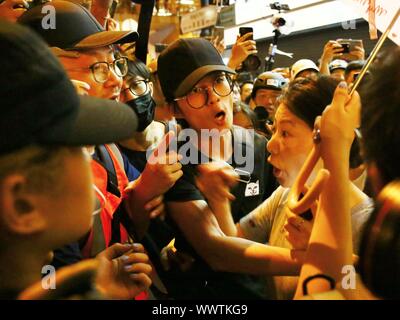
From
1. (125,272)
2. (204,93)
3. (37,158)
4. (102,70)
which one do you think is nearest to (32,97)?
(37,158)

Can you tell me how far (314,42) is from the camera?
788 centimetres

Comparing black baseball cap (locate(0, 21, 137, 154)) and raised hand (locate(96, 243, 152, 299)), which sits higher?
black baseball cap (locate(0, 21, 137, 154))

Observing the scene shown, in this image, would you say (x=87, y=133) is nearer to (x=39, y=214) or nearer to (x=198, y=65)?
(x=39, y=214)

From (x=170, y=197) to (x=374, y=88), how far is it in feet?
2.07

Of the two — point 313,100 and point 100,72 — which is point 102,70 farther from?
point 313,100

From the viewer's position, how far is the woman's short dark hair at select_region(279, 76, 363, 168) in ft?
4.61

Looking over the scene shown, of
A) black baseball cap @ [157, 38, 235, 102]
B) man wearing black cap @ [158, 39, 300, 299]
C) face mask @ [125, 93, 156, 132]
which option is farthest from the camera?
face mask @ [125, 93, 156, 132]

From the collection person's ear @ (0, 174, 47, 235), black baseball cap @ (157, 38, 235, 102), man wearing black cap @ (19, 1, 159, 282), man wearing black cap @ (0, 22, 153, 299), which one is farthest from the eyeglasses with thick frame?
person's ear @ (0, 174, 47, 235)

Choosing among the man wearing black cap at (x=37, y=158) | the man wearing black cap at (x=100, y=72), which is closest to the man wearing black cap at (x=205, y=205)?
the man wearing black cap at (x=100, y=72)

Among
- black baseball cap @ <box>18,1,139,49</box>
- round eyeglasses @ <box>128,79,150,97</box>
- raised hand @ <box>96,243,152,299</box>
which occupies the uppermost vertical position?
black baseball cap @ <box>18,1,139,49</box>

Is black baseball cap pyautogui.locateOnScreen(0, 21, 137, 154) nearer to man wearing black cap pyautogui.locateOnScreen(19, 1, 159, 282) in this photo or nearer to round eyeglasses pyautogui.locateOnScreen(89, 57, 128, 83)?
man wearing black cap pyautogui.locateOnScreen(19, 1, 159, 282)

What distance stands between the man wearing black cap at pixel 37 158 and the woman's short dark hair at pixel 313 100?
0.80 metres

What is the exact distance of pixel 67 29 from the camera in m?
1.41
